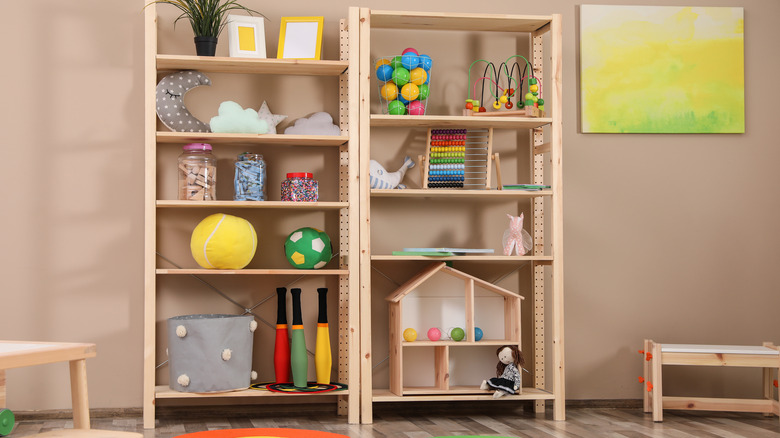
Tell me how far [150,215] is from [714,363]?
233 centimetres

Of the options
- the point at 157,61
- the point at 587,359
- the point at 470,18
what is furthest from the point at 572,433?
the point at 157,61

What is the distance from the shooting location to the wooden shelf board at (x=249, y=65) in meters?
3.02

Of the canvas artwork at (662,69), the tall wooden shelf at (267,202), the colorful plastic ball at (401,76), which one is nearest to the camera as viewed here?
the tall wooden shelf at (267,202)

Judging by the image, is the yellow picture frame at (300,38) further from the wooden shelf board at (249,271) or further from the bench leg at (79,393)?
the bench leg at (79,393)

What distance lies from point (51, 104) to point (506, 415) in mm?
2355

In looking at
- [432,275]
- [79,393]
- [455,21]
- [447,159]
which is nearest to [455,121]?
[447,159]

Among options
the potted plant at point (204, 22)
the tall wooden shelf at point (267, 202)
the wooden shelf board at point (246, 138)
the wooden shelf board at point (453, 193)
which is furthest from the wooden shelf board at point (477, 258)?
the potted plant at point (204, 22)

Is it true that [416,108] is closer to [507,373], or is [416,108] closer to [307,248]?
[307,248]

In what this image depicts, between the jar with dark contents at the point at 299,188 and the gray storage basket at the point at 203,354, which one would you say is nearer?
the gray storage basket at the point at 203,354

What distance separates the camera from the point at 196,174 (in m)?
3.05

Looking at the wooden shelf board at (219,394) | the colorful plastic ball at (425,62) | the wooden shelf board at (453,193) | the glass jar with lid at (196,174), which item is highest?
the colorful plastic ball at (425,62)

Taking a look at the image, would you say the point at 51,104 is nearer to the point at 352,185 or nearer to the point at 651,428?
the point at 352,185

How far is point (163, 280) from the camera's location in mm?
3248

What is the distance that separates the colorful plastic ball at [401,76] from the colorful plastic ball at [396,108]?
0.08 meters
